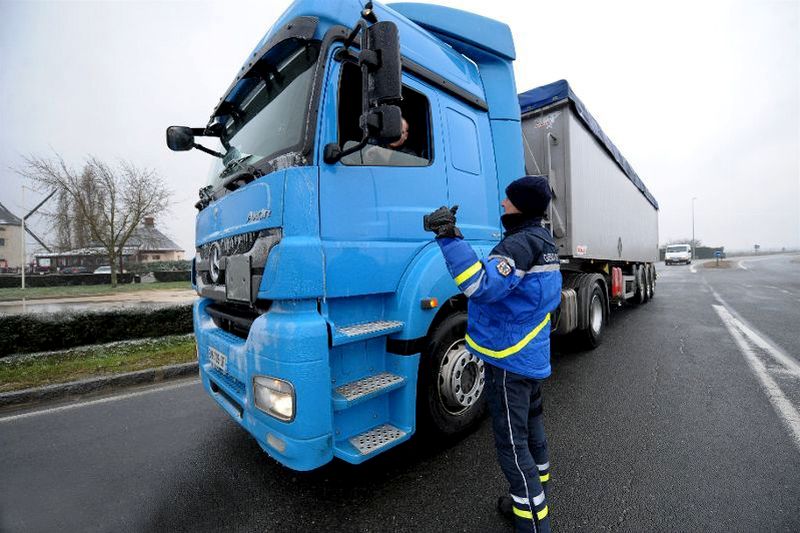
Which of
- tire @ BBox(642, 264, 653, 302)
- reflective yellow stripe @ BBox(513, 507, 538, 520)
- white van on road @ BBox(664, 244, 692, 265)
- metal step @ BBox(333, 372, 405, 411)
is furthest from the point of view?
white van on road @ BBox(664, 244, 692, 265)

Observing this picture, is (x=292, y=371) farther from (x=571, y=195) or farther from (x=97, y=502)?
(x=571, y=195)

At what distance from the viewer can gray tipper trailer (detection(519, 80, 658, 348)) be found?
4.50 meters

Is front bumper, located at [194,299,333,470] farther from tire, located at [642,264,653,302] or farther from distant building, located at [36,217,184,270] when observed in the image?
distant building, located at [36,217,184,270]

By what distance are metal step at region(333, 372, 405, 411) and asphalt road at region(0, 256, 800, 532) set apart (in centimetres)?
70

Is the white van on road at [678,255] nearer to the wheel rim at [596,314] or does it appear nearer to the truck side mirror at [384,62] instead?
the wheel rim at [596,314]

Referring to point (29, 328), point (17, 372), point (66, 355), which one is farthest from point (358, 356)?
point (29, 328)

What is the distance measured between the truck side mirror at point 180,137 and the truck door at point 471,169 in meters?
2.16

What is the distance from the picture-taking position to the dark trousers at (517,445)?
1.80 metres

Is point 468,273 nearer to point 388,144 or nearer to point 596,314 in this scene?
point 388,144

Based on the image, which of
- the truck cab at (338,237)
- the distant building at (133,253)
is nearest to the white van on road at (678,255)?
the truck cab at (338,237)

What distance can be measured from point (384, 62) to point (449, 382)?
2065mm

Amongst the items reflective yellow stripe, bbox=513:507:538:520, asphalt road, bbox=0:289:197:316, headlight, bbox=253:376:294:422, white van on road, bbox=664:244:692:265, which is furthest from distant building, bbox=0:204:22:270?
white van on road, bbox=664:244:692:265

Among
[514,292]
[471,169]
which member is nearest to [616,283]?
[471,169]

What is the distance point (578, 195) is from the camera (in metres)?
4.77
